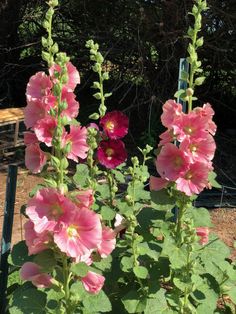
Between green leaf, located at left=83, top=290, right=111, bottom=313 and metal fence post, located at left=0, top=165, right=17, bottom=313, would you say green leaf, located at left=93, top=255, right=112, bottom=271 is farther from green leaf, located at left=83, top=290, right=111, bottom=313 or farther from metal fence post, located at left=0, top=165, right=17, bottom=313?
metal fence post, located at left=0, top=165, right=17, bottom=313

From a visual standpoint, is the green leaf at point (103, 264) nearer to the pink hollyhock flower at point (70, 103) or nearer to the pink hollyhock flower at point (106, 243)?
the pink hollyhock flower at point (106, 243)

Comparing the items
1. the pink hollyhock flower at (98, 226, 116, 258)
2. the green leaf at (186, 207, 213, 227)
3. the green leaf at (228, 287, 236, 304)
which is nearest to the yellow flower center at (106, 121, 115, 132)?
the green leaf at (186, 207, 213, 227)

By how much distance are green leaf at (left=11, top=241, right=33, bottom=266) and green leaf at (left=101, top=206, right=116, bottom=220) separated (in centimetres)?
33

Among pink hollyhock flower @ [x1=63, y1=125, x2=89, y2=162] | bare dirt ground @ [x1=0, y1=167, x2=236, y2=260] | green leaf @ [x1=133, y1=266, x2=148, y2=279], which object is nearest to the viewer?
pink hollyhock flower @ [x1=63, y1=125, x2=89, y2=162]

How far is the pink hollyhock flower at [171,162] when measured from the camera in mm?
2006

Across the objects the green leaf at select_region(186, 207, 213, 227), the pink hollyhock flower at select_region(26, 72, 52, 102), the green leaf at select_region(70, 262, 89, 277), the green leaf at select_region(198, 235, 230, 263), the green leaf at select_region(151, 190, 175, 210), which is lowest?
the green leaf at select_region(198, 235, 230, 263)

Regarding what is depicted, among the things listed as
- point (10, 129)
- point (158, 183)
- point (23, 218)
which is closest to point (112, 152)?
point (158, 183)

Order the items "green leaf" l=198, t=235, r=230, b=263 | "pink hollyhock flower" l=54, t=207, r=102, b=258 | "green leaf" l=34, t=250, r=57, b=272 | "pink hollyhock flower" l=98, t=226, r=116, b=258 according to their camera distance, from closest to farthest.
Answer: "pink hollyhock flower" l=54, t=207, r=102, b=258
"green leaf" l=34, t=250, r=57, b=272
"pink hollyhock flower" l=98, t=226, r=116, b=258
"green leaf" l=198, t=235, r=230, b=263

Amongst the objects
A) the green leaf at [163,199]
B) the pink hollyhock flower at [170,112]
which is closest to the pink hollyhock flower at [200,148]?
the pink hollyhock flower at [170,112]

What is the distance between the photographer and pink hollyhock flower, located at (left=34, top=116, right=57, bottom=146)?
1.85m

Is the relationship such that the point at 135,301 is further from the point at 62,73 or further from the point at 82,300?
the point at 62,73

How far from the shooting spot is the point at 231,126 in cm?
778

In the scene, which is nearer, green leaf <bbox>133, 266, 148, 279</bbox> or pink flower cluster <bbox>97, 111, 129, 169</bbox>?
green leaf <bbox>133, 266, 148, 279</bbox>

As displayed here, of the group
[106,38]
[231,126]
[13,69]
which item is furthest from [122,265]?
[13,69]
